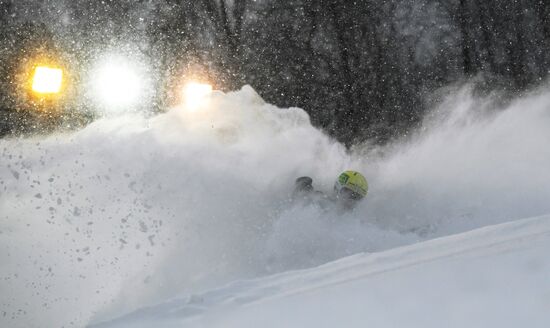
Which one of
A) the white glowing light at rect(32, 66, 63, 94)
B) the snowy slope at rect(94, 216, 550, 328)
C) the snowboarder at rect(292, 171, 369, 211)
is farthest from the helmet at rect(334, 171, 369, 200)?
the white glowing light at rect(32, 66, 63, 94)

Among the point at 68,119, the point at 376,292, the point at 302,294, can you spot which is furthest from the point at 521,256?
the point at 68,119

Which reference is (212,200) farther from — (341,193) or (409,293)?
(409,293)

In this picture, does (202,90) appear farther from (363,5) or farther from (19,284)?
(19,284)

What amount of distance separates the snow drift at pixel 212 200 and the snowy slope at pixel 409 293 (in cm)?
219

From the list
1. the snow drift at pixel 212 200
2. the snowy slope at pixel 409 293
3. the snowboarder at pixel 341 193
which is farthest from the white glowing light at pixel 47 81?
the snowy slope at pixel 409 293

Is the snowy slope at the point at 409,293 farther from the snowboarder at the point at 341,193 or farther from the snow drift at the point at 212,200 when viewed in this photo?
the snowboarder at the point at 341,193

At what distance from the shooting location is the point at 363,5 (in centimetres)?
1873

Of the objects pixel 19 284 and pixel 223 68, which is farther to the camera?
pixel 223 68

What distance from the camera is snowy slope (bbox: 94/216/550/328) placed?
2.18m

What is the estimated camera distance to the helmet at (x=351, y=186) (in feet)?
26.5

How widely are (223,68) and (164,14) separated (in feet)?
8.41

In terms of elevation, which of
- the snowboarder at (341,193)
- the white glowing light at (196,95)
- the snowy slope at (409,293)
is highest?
the white glowing light at (196,95)

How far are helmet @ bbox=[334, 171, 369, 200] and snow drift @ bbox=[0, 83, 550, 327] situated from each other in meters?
0.35

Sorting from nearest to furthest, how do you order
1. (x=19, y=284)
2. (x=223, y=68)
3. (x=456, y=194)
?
(x=19, y=284), (x=456, y=194), (x=223, y=68)
